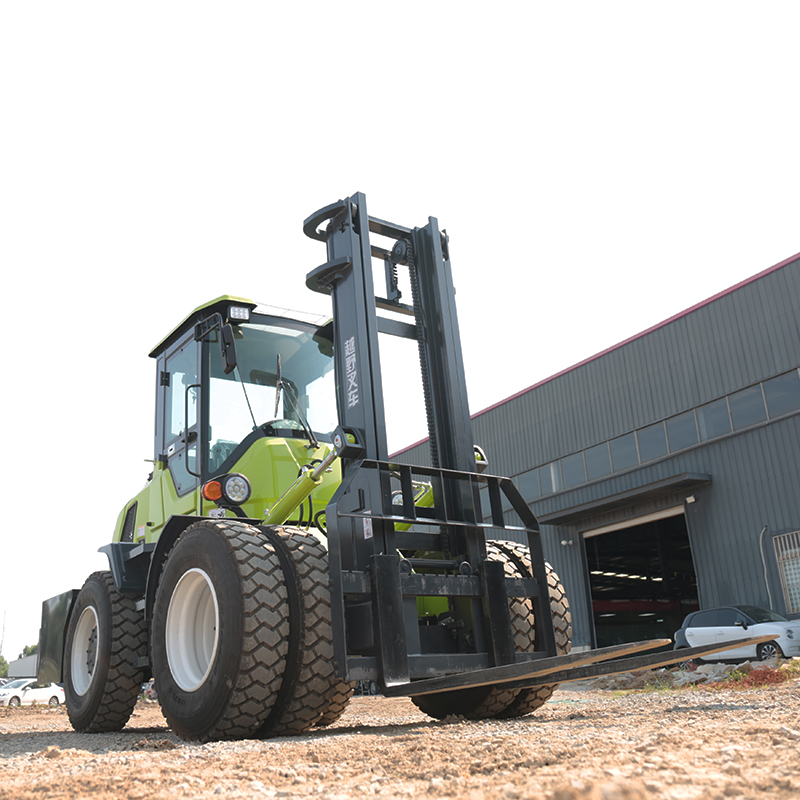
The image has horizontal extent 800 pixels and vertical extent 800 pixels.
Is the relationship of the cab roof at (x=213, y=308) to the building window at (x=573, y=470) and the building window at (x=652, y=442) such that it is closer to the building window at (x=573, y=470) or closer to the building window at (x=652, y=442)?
the building window at (x=652, y=442)

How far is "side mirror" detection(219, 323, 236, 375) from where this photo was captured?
583 cm

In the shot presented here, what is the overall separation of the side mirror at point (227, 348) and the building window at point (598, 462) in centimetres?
1870

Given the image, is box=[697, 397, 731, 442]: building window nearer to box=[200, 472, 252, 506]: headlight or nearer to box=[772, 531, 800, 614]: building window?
box=[772, 531, 800, 614]: building window

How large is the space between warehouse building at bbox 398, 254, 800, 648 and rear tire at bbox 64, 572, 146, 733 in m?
16.0

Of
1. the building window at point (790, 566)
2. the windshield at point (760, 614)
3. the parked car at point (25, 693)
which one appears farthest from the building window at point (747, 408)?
the parked car at point (25, 693)

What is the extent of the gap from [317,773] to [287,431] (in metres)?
3.61

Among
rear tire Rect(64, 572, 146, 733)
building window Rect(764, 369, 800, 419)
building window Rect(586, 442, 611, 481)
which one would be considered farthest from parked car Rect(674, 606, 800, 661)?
rear tire Rect(64, 572, 146, 733)

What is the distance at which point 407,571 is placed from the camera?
16.2ft

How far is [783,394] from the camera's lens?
60.3 ft

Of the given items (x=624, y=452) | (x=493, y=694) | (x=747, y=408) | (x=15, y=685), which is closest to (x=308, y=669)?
(x=493, y=694)

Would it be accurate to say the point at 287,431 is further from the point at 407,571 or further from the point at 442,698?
the point at 442,698

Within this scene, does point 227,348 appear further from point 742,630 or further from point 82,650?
point 742,630

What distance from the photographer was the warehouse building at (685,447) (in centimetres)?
1841

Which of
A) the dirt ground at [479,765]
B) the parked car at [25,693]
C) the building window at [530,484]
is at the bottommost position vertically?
the parked car at [25,693]
